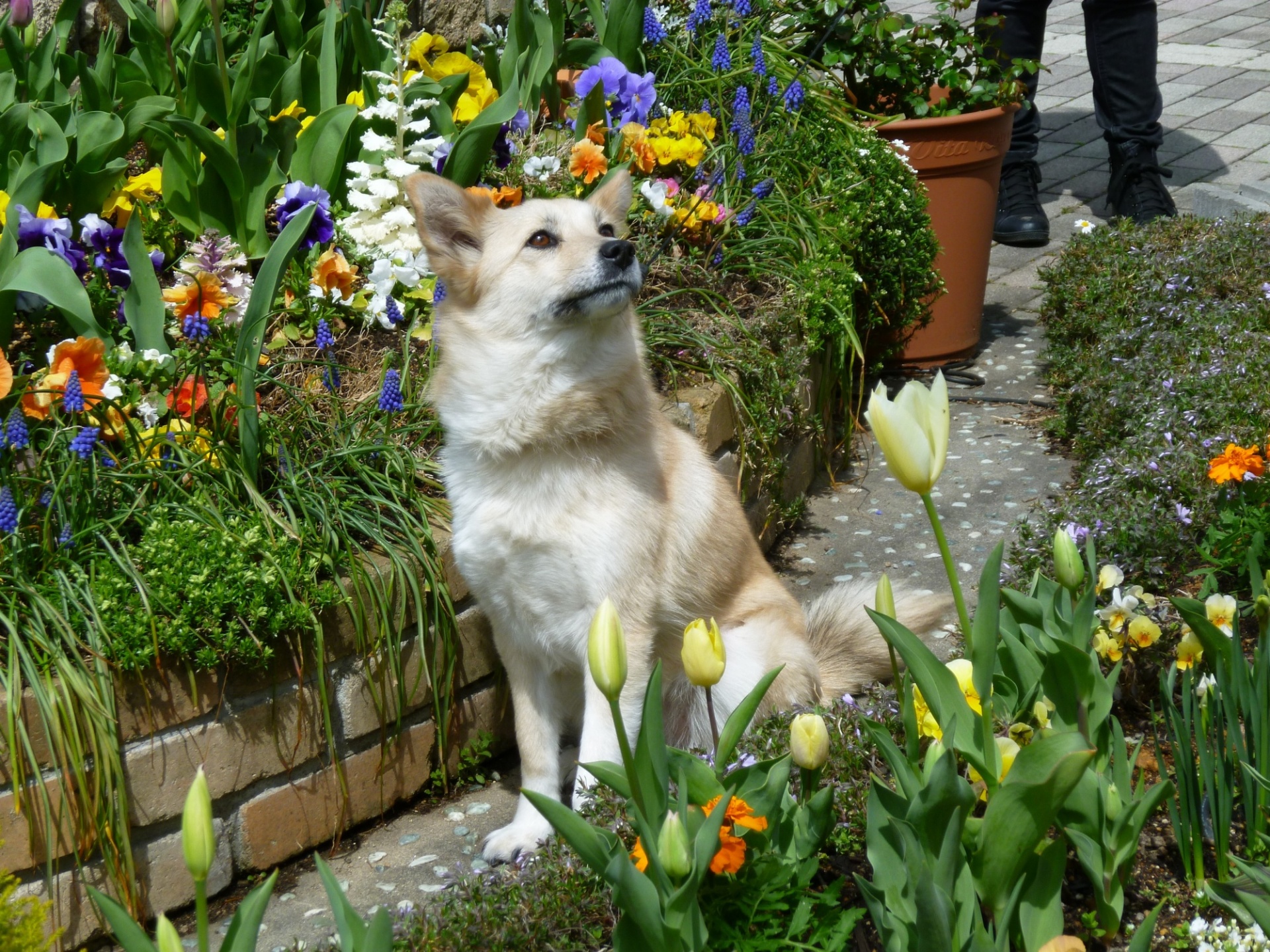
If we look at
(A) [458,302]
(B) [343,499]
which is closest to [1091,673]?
(A) [458,302]

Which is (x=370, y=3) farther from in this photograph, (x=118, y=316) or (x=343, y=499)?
(x=343, y=499)

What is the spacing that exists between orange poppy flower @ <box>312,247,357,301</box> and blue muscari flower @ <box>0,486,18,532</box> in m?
1.25

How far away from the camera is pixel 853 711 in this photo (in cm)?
248

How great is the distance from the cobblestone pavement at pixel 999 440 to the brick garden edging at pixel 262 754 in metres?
0.13

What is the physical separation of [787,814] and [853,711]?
0.63 m

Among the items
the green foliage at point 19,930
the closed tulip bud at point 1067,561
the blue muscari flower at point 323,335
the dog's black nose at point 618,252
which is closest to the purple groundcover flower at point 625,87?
the blue muscari flower at point 323,335

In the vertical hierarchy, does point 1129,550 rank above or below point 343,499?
below

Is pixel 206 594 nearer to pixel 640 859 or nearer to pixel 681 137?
pixel 640 859

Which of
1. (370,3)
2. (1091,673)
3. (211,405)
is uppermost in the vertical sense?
(370,3)

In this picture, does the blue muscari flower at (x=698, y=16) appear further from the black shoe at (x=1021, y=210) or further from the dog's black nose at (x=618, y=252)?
the dog's black nose at (x=618, y=252)

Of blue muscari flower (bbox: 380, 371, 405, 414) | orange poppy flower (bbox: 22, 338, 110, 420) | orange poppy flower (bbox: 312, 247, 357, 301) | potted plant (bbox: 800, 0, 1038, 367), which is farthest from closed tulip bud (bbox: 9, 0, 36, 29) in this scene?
potted plant (bbox: 800, 0, 1038, 367)

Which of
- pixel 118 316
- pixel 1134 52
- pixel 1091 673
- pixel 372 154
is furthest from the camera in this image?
pixel 1134 52

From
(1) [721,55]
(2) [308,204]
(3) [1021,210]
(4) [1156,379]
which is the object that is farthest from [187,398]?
(3) [1021,210]

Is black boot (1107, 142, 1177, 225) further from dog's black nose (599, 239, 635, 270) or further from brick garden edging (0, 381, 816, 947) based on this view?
brick garden edging (0, 381, 816, 947)
